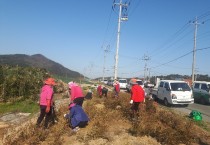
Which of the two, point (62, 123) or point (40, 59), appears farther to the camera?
point (40, 59)

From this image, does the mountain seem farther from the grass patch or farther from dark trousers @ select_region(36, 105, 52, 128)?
dark trousers @ select_region(36, 105, 52, 128)

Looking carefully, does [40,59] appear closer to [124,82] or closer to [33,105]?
[124,82]

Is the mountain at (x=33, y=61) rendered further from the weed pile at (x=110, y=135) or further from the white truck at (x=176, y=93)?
the weed pile at (x=110, y=135)

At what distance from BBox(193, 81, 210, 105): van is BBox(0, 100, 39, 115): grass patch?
48.6 feet

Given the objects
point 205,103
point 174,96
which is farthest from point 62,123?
point 205,103

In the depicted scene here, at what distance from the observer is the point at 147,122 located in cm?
1072

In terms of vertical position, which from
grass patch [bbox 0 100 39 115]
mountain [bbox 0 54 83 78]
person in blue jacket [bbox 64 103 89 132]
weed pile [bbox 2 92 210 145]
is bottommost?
grass patch [bbox 0 100 39 115]

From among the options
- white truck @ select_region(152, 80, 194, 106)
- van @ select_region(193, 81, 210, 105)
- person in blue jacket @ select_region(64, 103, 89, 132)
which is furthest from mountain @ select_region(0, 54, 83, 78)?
person in blue jacket @ select_region(64, 103, 89, 132)

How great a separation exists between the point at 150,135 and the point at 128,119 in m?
2.87

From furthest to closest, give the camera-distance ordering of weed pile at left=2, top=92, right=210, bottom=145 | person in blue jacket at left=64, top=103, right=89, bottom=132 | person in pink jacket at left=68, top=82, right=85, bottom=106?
person in pink jacket at left=68, top=82, right=85, bottom=106
person in blue jacket at left=64, top=103, right=89, bottom=132
weed pile at left=2, top=92, right=210, bottom=145

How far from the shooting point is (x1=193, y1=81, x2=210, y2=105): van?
25188 mm

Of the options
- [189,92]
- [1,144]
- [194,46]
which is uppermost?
[194,46]

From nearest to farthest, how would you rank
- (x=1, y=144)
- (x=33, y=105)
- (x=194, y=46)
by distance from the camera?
(x=1, y=144) < (x=33, y=105) < (x=194, y=46)

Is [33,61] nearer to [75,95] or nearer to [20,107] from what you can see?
[20,107]
